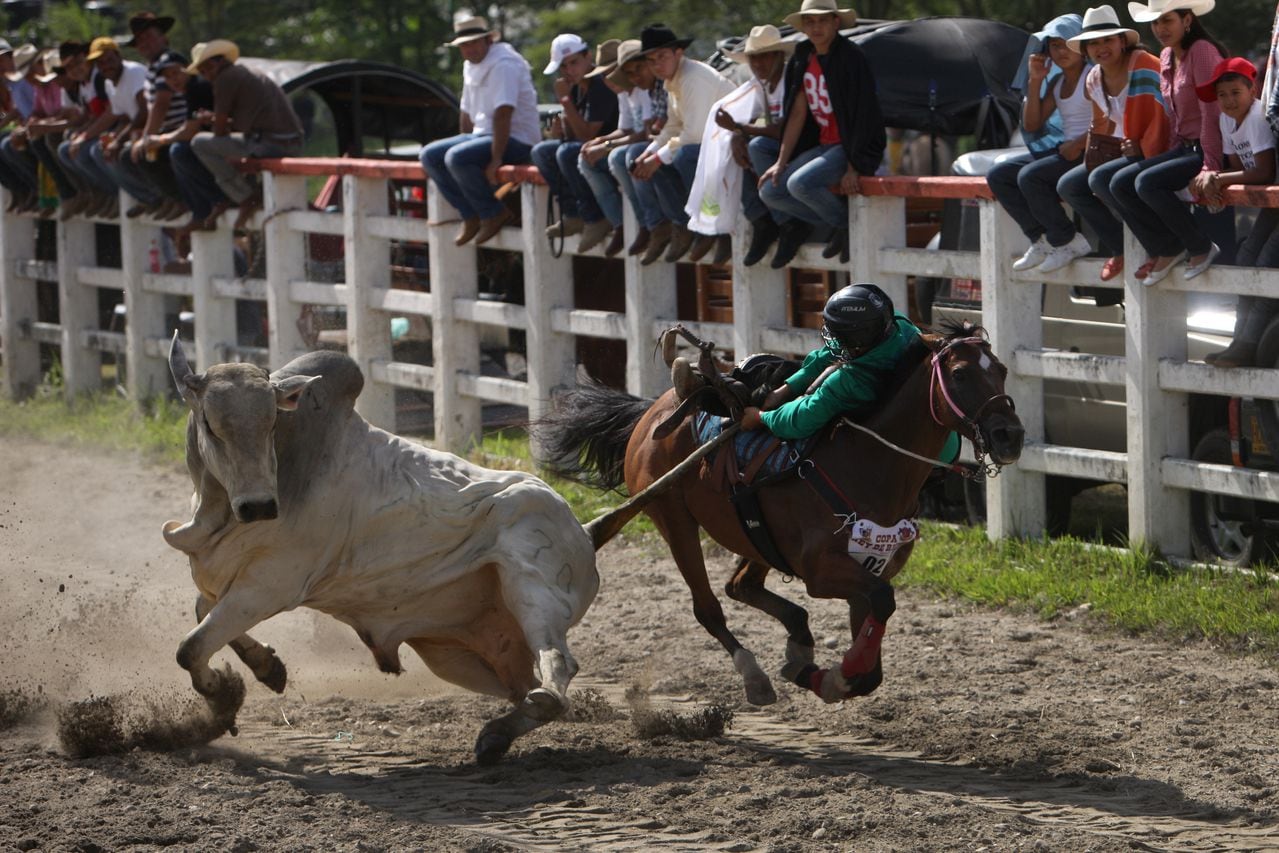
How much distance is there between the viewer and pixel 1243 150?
8.27 metres

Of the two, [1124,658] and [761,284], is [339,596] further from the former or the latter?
[761,284]

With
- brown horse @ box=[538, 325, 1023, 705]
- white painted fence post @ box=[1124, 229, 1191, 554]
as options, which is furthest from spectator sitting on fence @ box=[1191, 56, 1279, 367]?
brown horse @ box=[538, 325, 1023, 705]

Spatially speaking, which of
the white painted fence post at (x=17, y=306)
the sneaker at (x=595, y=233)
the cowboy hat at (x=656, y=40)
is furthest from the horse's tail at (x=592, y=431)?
the white painted fence post at (x=17, y=306)

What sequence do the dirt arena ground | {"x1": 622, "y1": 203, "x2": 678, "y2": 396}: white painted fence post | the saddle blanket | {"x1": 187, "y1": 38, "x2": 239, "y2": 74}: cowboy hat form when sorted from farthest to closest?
{"x1": 187, "y1": 38, "x2": 239, "y2": 74}: cowboy hat, {"x1": 622, "y1": 203, "x2": 678, "y2": 396}: white painted fence post, the saddle blanket, the dirt arena ground

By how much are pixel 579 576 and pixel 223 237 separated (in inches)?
353

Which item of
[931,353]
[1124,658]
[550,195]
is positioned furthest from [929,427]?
[550,195]

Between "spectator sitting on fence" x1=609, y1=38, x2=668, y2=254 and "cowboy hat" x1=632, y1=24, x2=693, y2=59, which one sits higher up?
"cowboy hat" x1=632, y1=24, x2=693, y2=59

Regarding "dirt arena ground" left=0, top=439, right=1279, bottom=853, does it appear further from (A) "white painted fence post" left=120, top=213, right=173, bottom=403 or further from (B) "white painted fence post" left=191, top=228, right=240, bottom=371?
(A) "white painted fence post" left=120, top=213, right=173, bottom=403

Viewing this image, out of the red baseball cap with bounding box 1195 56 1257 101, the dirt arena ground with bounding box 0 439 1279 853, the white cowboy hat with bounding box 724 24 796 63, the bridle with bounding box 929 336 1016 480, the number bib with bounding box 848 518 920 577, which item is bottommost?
the dirt arena ground with bounding box 0 439 1279 853

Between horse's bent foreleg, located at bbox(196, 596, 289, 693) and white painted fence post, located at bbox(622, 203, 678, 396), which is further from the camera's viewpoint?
white painted fence post, located at bbox(622, 203, 678, 396)

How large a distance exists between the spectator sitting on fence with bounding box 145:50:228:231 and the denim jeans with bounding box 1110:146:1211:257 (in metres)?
8.33

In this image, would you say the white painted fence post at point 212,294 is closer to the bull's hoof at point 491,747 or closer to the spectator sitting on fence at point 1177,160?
the spectator sitting on fence at point 1177,160

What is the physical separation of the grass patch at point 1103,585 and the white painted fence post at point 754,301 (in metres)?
1.53

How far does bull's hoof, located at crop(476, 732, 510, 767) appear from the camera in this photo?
6.41 metres
